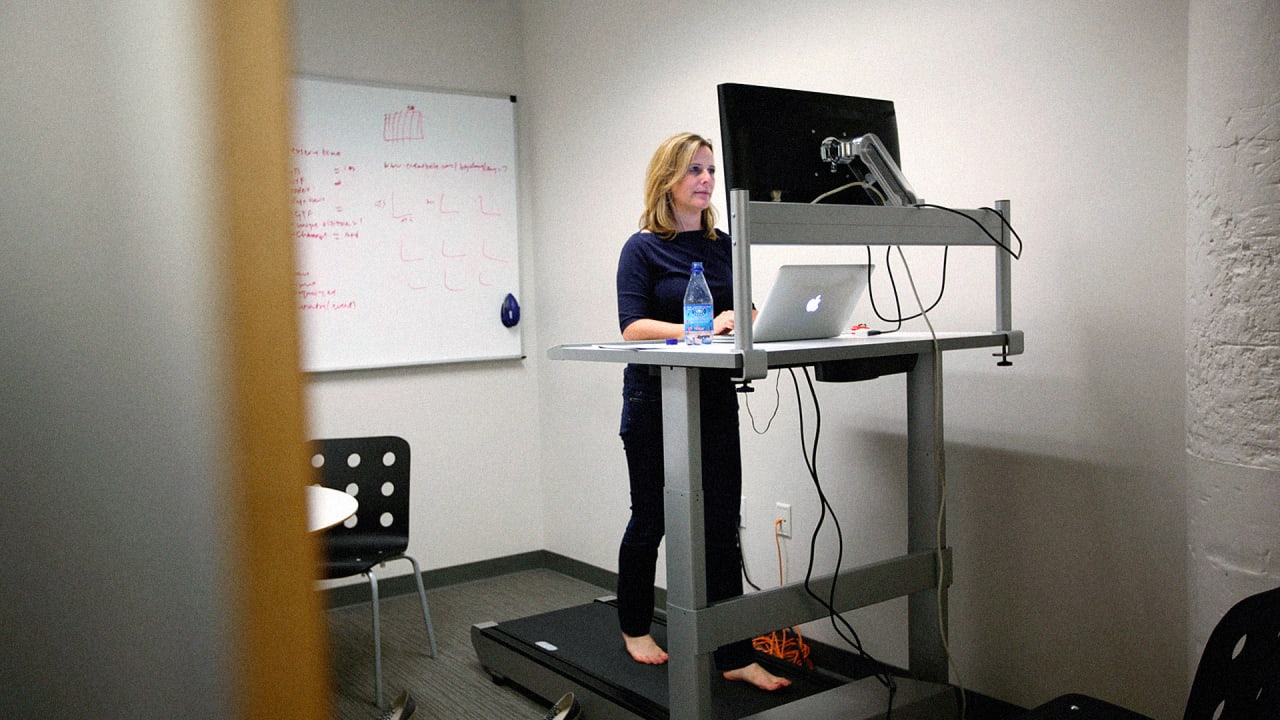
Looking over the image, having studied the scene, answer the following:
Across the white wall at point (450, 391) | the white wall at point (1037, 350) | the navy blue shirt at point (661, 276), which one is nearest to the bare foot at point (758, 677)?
the white wall at point (1037, 350)

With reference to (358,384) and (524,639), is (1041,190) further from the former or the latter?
(358,384)

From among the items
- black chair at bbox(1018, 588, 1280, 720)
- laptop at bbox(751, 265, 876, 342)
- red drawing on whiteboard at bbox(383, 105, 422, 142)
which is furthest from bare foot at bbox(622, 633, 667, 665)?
red drawing on whiteboard at bbox(383, 105, 422, 142)

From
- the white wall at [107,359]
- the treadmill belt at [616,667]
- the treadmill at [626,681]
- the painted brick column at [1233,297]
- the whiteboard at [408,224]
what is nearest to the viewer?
the white wall at [107,359]

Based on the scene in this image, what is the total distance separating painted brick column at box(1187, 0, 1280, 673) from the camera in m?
Result: 1.62

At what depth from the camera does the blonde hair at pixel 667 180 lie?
2488 mm

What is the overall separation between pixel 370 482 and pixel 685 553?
1.50 m

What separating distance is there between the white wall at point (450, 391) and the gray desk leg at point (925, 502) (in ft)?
7.31

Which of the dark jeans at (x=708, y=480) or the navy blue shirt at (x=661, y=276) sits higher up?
the navy blue shirt at (x=661, y=276)

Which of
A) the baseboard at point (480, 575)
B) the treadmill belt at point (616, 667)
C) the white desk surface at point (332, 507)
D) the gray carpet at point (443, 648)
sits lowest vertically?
the gray carpet at point (443, 648)

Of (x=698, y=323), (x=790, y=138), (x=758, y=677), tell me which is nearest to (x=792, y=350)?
(x=698, y=323)

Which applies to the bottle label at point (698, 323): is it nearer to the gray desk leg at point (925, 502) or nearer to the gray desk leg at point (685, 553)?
the gray desk leg at point (685, 553)

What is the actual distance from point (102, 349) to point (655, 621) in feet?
9.27

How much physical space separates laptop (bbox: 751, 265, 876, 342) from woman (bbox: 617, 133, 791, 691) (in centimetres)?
36

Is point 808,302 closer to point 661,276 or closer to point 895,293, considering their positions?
point 661,276
